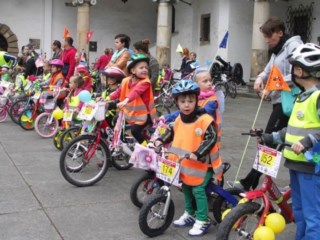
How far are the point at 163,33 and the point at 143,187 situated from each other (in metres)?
17.4

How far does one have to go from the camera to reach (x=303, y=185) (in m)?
3.55

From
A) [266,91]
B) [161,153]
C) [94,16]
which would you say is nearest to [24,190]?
[161,153]

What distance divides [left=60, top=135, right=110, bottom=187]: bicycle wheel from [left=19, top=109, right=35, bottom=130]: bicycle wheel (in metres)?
4.22

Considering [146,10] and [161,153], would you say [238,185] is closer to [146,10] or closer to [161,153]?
[161,153]

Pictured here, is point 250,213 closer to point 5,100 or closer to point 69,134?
point 69,134

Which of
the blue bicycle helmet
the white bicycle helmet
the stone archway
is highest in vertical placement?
the stone archway

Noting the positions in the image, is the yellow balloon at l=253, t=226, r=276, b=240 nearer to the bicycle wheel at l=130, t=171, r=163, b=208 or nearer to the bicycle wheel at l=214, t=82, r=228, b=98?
the bicycle wheel at l=130, t=171, r=163, b=208

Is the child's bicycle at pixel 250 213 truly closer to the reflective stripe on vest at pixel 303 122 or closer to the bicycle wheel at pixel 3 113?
the reflective stripe on vest at pixel 303 122

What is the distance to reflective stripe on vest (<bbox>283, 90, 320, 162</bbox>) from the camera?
3.45m

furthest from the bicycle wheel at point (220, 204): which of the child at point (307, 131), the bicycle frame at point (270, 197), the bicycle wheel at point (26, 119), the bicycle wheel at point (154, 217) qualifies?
the bicycle wheel at point (26, 119)

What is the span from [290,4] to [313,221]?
→ 63.4 feet

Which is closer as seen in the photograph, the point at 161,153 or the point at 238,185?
the point at 161,153

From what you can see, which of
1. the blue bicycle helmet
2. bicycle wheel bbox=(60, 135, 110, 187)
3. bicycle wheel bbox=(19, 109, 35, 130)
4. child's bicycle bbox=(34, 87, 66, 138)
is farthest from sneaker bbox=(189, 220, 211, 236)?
bicycle wheel bbox=(19, 109, 35, 130)

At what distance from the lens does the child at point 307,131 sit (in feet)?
11.3
